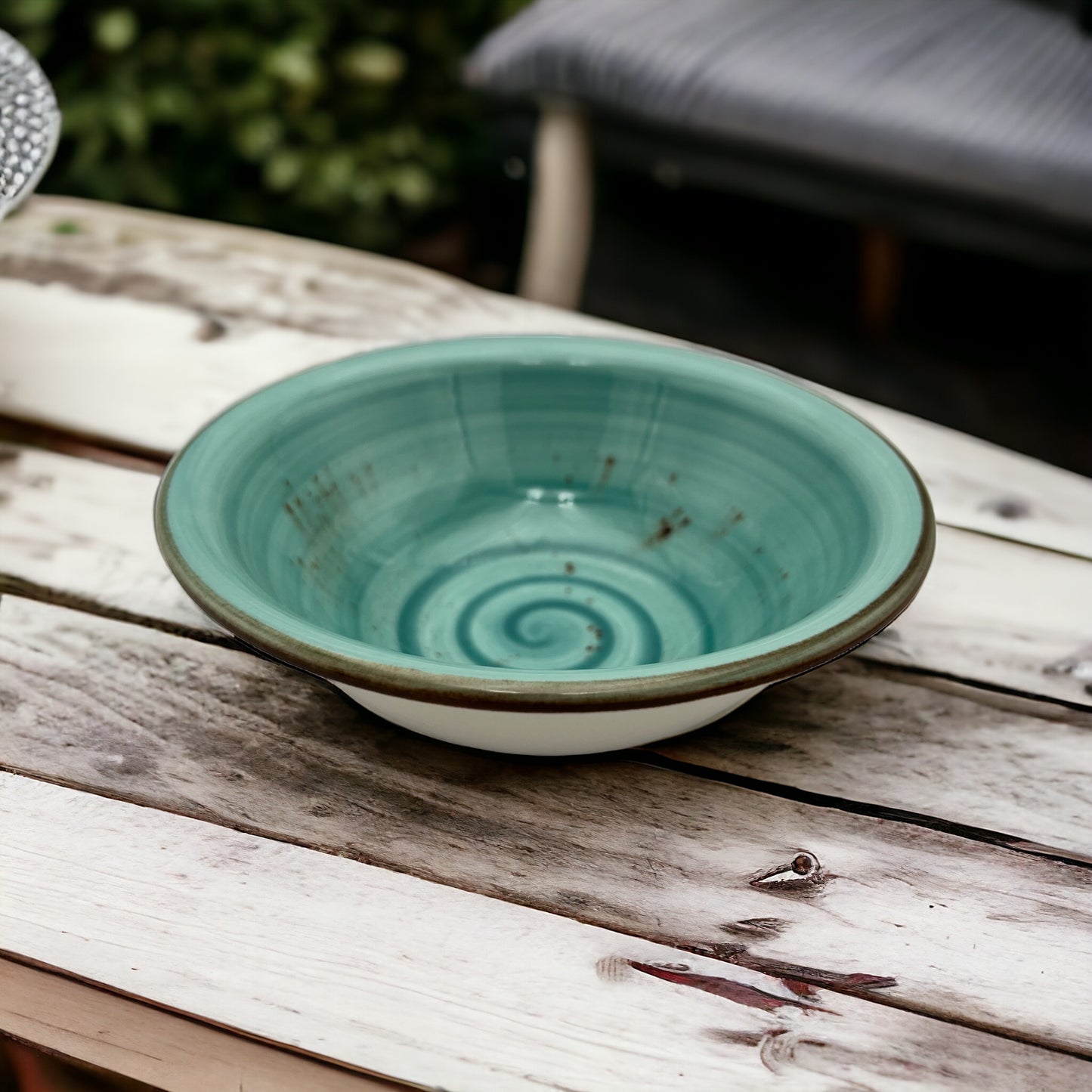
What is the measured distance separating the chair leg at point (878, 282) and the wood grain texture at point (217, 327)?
1.24 meters

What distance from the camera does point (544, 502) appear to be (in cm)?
88

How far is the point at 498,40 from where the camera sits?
6.69 feet

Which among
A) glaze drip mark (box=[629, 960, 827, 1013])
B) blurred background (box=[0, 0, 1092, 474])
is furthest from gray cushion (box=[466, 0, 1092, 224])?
glaze drip mark (box=[629, 960, 827, 1013])

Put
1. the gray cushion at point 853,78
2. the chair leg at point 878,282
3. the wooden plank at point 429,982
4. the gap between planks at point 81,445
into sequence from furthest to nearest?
1. the chair leg at point 878,282
2. the gray cushion at point 853,78
3. the gap between planks at point 81,445
4. the wooden plank at point 429,982

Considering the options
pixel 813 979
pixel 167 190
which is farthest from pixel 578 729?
pixel 167 190

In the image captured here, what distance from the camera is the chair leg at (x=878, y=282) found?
230cm

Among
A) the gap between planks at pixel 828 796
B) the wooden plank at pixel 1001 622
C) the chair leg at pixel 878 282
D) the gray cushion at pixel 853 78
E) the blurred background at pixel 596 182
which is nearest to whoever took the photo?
the gap between planks at pixel 828 796

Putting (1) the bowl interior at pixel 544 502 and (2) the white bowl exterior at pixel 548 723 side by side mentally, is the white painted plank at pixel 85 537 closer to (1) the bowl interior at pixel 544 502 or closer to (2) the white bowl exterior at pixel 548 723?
(1) the bowl interior at pixel 544 502

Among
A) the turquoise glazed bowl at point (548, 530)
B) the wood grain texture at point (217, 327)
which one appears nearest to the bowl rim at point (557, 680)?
the turquoise glazed bowl at point (548, 530)

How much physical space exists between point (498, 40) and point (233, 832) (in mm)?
1690

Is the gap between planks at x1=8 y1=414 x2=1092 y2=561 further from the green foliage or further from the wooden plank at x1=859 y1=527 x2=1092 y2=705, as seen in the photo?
the green foliage

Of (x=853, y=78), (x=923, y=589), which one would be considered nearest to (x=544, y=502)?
(x=923, y=589)

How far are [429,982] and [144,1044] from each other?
0.13 meters

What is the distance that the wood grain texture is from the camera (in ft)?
3.31
